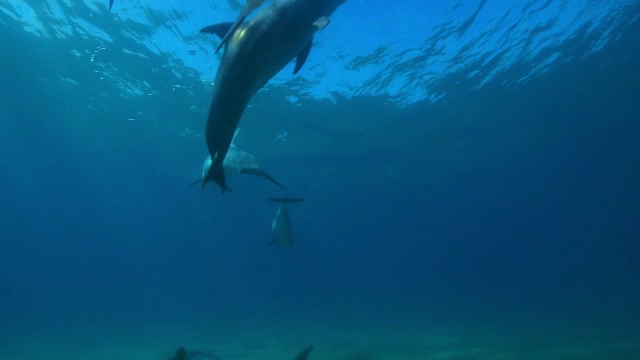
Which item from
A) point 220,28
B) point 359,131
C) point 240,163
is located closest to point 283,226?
point 240,163

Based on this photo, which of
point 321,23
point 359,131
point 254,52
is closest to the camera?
point 254,52

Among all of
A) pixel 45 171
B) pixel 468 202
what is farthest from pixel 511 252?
pixel 45 171

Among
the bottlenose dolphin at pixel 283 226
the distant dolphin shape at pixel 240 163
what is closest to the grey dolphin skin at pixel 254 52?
the distant dolphin shape at pixel 240 163

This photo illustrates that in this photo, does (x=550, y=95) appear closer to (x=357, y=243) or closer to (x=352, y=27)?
(x=352, y=27)

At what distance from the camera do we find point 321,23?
2590mm

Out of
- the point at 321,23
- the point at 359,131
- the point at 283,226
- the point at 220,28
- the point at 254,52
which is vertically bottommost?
the point at 254,52

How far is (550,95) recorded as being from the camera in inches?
1053

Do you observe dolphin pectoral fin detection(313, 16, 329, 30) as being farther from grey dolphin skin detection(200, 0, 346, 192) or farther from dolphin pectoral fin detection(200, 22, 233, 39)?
dolphin pectoral fin detection(200, 22, 233, 39)

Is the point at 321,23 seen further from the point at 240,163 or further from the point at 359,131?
the point at 359,131

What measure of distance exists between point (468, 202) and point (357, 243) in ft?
129

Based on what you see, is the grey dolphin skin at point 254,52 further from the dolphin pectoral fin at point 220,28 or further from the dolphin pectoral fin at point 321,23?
the dolphin pectoral fin at point 220,28

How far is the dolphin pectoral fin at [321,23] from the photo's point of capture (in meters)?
2.58

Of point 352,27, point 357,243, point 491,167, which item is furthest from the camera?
point 357,243

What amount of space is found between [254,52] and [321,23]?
1.57ft
